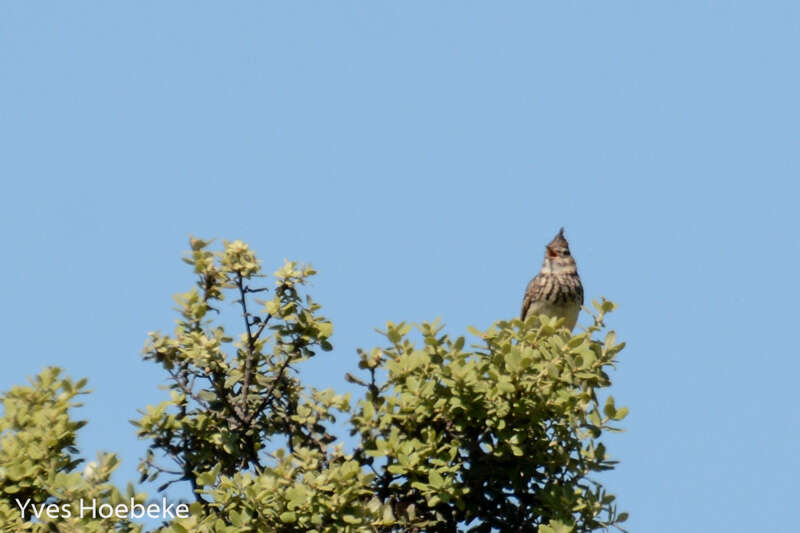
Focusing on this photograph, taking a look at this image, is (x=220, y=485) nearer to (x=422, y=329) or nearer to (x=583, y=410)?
(x=422, y=329)

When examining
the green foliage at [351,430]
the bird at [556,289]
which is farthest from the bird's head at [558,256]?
the green foliage at [351,430]

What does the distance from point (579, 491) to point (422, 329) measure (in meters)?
1.29

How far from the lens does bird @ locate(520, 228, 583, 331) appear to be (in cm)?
1223

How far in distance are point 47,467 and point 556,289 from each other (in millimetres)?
5477

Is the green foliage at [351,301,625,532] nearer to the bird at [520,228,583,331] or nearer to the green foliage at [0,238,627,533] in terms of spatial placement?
the green foliage at [0,238,627,533]

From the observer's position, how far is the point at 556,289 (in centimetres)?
1224

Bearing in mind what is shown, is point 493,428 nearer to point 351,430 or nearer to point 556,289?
point 351,430

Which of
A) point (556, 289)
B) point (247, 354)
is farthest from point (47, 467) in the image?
point (556, 289)

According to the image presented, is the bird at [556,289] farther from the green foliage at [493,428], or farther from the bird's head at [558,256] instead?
the green foliage at [493,428]

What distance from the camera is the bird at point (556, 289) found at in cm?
1223

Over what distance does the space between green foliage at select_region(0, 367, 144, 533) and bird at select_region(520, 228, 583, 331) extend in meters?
4.98

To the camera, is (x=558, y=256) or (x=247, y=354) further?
(x=558, y=256)

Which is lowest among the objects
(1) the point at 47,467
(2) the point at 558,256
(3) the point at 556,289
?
(1) the point at 47,467

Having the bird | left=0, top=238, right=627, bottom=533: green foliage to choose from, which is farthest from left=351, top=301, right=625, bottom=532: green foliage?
the bird
